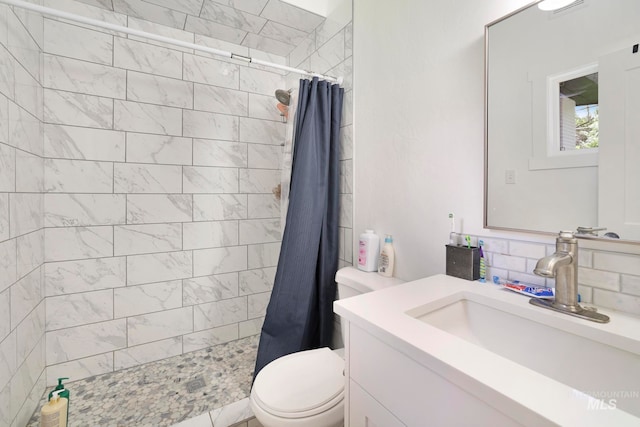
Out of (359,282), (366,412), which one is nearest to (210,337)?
(359,282)

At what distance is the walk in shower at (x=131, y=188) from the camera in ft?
4.69

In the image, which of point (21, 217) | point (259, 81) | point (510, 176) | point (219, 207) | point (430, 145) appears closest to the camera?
point (510, 176)

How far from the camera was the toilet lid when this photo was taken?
0.99 meters

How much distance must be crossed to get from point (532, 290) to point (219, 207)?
188 cm

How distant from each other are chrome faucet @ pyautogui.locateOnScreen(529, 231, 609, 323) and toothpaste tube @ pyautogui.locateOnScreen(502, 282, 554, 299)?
63mm

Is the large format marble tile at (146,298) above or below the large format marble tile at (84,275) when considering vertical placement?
below

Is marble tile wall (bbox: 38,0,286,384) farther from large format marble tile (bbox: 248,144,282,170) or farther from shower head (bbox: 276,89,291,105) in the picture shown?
shower head (bbox: 276,89,291,105)

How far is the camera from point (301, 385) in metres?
1.09

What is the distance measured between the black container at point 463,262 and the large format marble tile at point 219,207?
5.17 ft

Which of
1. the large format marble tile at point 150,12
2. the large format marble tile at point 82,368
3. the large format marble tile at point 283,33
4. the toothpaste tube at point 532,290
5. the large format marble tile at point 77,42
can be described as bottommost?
the large format marble tile at point 82,368

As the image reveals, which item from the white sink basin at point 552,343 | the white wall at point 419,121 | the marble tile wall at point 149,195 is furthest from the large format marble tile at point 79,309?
the white sink basin at point 552,343

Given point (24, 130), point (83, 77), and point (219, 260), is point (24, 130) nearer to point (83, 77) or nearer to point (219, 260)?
point (83, 77)

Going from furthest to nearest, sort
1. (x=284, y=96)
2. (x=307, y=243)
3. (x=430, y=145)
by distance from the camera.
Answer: (x=284, y=96) → (x=307, y=243) → (x=430, y=145)

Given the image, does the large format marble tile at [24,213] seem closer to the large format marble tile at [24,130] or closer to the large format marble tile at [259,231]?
the large format marble tile at [24,130]
